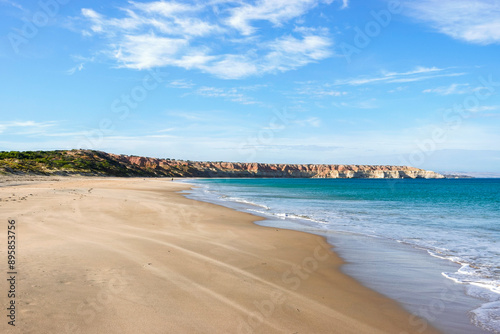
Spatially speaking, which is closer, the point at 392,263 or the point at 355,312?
the point at 355,312

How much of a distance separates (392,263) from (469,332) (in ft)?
13.8

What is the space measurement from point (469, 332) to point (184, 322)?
4.23 metres

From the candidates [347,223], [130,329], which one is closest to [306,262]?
[130,329]

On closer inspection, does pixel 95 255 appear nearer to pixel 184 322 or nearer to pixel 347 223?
pixel 184 322

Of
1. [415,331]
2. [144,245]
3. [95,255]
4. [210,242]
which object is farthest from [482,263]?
[95,255]

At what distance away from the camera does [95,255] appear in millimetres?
7543

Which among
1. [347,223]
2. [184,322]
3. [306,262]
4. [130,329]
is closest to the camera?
[130,329]

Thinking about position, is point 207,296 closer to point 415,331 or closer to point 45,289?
point 45,289

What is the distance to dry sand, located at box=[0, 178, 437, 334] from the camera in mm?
4548

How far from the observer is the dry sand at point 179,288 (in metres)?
4.55

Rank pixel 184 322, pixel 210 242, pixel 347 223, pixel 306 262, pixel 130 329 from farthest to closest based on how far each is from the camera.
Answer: pixel 347 223, pixel 210 242, pixel 306 262, pixel 184 322, pixel 130 329

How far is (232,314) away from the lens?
4949 millimetres

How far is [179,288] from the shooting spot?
5.88 metres

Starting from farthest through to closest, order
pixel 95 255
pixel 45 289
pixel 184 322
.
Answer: pixel 95 255
pixel 45 289
pixel 184 322
